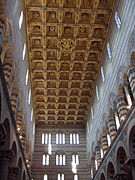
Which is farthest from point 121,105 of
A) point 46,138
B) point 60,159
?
point 46,138

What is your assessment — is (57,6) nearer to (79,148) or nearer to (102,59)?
(102,59)

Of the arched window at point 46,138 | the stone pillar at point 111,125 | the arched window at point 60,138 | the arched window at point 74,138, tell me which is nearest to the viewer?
the stone pillar at point 111,125

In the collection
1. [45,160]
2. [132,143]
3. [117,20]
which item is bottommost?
[132,143]

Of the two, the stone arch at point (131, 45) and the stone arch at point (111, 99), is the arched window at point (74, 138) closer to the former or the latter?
the stone arch at point (111, 99)

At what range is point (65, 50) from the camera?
23328 millimetres

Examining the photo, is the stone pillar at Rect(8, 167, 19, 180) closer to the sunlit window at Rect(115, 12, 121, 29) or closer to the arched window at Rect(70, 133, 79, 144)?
the sunlit window at Rect(115, 12, 121, 29)

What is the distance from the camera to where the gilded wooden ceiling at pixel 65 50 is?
19469 millimetres

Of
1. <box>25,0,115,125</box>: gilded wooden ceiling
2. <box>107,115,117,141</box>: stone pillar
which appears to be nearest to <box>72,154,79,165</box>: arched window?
<box>25,0,115,125</box>: gilded wooden ceiling

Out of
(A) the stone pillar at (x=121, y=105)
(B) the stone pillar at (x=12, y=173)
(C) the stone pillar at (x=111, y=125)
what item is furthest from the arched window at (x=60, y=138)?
(A) the stone pillar at (x=121, y=105)

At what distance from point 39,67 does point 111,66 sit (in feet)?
30.5

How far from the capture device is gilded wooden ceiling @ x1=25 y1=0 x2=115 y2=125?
1947 cm

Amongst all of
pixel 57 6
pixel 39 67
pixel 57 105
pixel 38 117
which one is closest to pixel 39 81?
pixel 39 67

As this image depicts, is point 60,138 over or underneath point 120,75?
underneath

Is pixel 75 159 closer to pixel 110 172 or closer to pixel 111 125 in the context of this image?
pixel 110 172
